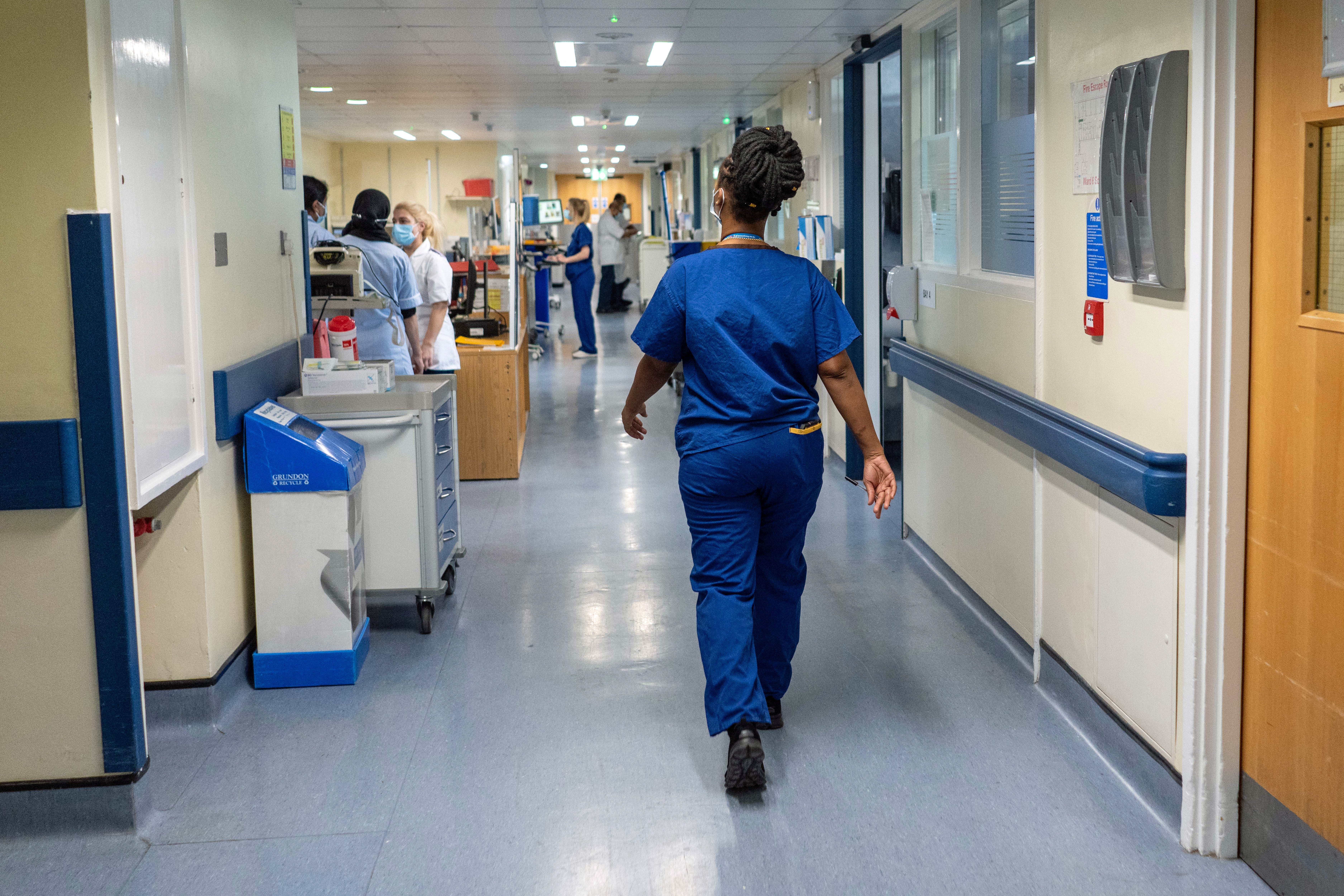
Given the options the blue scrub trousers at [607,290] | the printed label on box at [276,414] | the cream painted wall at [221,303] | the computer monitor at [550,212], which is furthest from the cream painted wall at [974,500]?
the blue scrub trousers at [607,290]

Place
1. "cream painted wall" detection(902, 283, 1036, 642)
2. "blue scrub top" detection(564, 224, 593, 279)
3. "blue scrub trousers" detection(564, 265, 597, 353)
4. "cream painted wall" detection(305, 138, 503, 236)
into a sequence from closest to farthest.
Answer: "cream painted wall" detection(902, 283, 1036, 642) < "blue scrub trousers" detection(564, 265, 597, 353) < "blue scrub top" detection(564, 224, 593, 279) < "cream painted wall" detection(305, 138, 503, 236)

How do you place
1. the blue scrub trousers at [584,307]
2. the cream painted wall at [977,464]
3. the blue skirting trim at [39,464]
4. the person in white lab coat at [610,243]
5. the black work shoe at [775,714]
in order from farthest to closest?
the person in white lab coat at [610,243] < the blue scrub trousers at [584,307] < the cream painted wall at [977,464] < the black work shoe at [775,714] < the blue skirting trim at [39,464]

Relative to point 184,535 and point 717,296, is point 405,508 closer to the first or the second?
point 184,535

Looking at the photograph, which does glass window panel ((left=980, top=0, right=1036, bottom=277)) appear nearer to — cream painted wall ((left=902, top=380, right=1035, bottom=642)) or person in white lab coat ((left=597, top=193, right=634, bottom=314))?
cream painted wall ((left=902, top=380, right=1035, bottom=642))

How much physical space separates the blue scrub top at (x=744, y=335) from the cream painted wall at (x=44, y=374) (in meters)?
1.21

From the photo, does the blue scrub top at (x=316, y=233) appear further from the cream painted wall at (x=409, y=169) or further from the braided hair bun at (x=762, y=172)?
the cream painted wall at (x=409, y=169)

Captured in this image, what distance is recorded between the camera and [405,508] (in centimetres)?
387

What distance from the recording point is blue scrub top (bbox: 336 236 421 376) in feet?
16.4

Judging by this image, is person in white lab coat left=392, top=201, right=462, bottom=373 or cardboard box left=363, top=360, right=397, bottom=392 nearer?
cardboard box left=363, top=360, right=397, bottom=392

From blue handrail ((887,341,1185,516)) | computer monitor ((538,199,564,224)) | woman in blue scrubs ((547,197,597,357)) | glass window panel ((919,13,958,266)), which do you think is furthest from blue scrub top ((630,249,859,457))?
computer monitor ((538,199,564,224))

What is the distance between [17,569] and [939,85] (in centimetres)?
372

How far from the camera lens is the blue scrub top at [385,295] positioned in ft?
16.4

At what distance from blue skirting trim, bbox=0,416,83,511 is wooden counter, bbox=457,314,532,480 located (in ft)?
12.2

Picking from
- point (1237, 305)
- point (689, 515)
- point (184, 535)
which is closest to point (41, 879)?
point (184, 535)
